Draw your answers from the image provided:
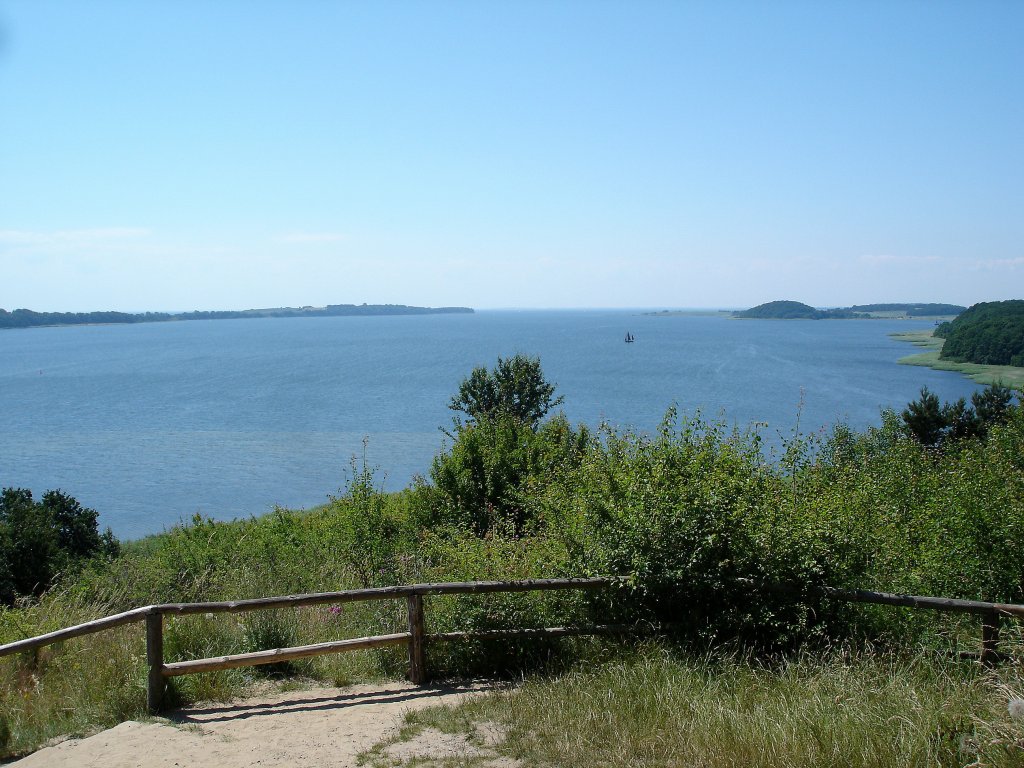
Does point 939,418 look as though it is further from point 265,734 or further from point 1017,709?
point 265,734

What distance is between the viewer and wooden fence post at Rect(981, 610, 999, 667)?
20.6ft

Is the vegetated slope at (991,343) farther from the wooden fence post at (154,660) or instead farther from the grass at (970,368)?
the wooden fence post at (154,660)

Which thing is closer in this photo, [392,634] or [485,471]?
[392,634]

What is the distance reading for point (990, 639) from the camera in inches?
248

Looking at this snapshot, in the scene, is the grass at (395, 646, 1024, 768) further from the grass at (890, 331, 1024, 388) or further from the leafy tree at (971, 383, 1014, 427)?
the grass at (890, 331, 1024, 388)

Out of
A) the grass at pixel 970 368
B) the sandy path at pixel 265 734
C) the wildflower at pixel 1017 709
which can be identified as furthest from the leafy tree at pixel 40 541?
the grass at pixel 970 368

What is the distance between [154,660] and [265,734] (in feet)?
4.15

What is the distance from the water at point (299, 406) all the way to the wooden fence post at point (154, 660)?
22.4 ft

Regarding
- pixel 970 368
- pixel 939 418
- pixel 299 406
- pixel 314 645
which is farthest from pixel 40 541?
pixel 970 368

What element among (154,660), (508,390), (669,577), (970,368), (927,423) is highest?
(669,577)

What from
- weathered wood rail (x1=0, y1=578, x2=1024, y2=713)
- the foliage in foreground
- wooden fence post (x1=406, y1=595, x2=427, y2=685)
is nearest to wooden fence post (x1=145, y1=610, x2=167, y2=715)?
weathered wood rail (x1=0, y1=578, x2=1024, y2=713)

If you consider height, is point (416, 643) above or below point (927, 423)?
above

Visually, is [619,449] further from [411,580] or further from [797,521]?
[411,580]

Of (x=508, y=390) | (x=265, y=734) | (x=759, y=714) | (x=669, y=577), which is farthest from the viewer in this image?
(x=508, y=390)
